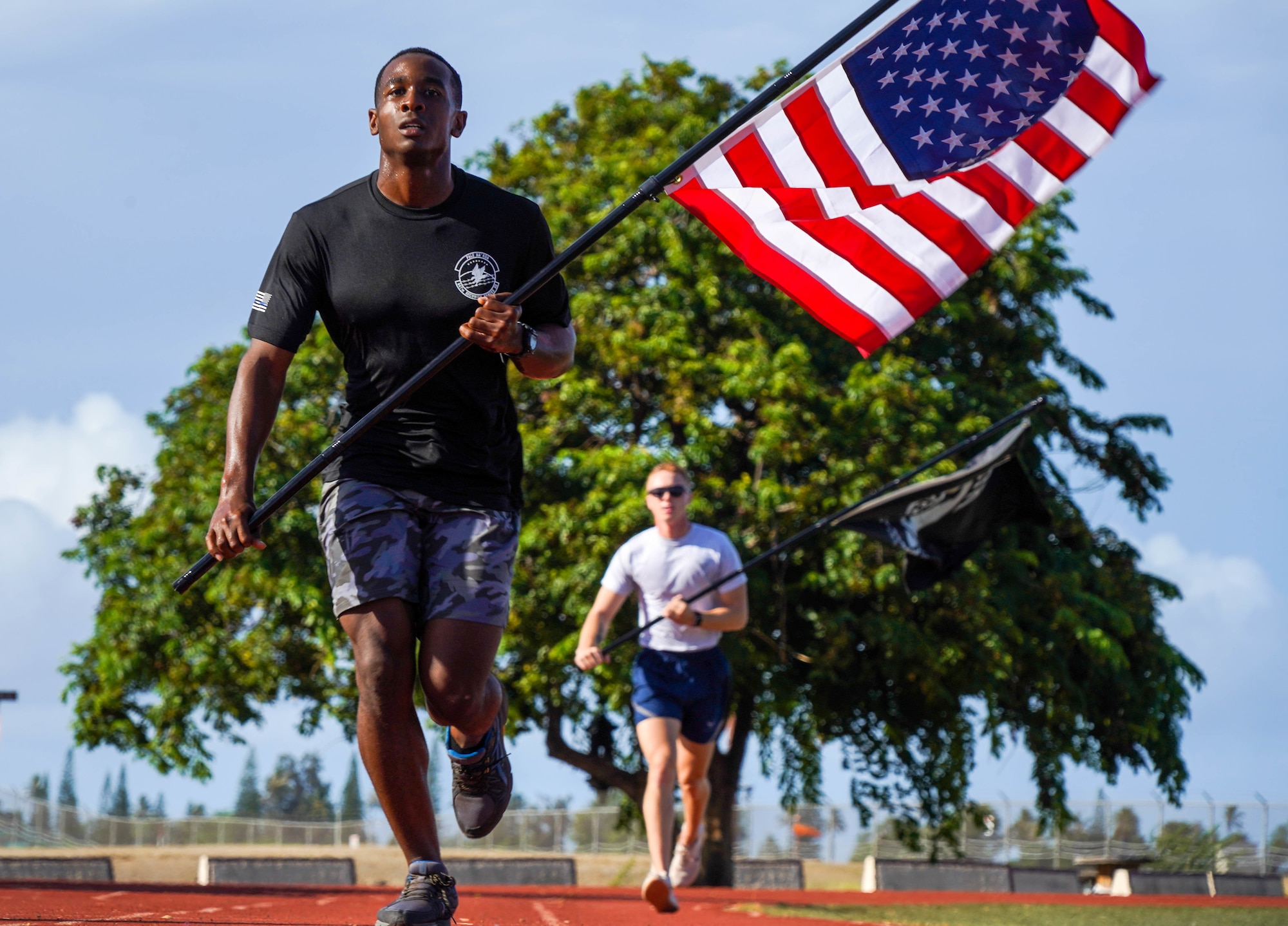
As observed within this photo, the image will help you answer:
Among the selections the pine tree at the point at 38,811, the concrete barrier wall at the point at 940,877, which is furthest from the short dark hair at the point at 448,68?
the pine tree at the point at 38,811

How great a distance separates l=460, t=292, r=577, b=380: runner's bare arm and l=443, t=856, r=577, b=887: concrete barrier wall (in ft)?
46.8

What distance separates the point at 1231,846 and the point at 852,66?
25.7 meters

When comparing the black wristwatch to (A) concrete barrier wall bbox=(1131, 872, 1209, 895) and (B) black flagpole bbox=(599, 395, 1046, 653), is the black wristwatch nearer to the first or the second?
(B) black flagpole bbox=(599, 395, 1046, 653)

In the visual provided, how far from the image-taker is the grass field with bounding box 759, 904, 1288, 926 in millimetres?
9422

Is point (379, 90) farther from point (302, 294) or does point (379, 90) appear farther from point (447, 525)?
point (447, 525)

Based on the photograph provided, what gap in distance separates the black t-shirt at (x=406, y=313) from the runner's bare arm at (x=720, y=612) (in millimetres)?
3670

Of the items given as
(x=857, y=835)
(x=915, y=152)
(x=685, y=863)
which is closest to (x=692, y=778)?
(x=685, y=863)

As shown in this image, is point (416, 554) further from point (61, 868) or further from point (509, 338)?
point (61, 868)

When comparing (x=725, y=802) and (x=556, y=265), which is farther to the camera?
(x=725, y=802)

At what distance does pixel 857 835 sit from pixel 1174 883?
13.3 meters

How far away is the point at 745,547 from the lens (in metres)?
18.1

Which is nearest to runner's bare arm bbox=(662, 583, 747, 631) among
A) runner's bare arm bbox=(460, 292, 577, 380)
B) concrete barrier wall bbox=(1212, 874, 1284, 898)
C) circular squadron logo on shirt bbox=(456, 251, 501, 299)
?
runner's bare arm bbox=(460, 292, 577, 380)

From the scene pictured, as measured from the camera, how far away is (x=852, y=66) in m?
5.57

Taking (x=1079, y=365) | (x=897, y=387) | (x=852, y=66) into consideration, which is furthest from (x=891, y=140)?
(x=1079, y=365)
